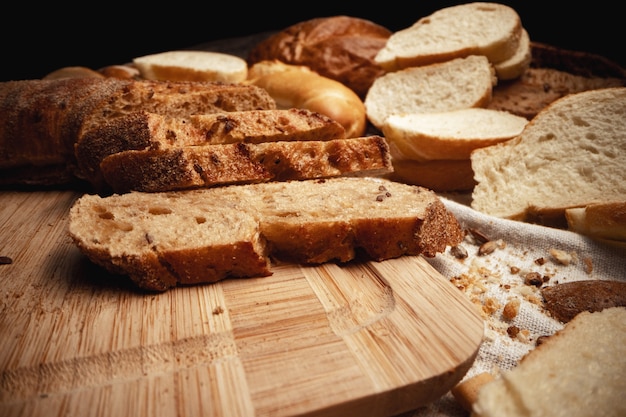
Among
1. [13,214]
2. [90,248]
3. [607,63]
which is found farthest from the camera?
[607,63]

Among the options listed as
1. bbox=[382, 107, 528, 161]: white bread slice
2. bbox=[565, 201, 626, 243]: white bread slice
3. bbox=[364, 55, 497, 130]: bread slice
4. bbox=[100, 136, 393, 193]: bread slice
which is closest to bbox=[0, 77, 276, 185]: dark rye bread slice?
bbox=[100, 136, 393, 193]: bread slice

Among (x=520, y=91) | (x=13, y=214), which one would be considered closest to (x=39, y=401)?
(x=13, y=214)

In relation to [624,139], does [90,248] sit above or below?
below

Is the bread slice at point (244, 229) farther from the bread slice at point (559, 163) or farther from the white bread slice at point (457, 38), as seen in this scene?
the white bread slice at point (457, 38)

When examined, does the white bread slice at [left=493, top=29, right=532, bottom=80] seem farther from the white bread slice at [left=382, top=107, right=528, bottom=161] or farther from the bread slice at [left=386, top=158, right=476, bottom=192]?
the bread slice at [left=386, top=158, right=476, bottom=192]

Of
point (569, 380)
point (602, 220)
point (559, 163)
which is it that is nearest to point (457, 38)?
point (559, 163)

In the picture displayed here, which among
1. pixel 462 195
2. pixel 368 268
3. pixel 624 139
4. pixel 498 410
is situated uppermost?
pixel 624 139

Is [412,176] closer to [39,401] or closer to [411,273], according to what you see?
[411,273]
